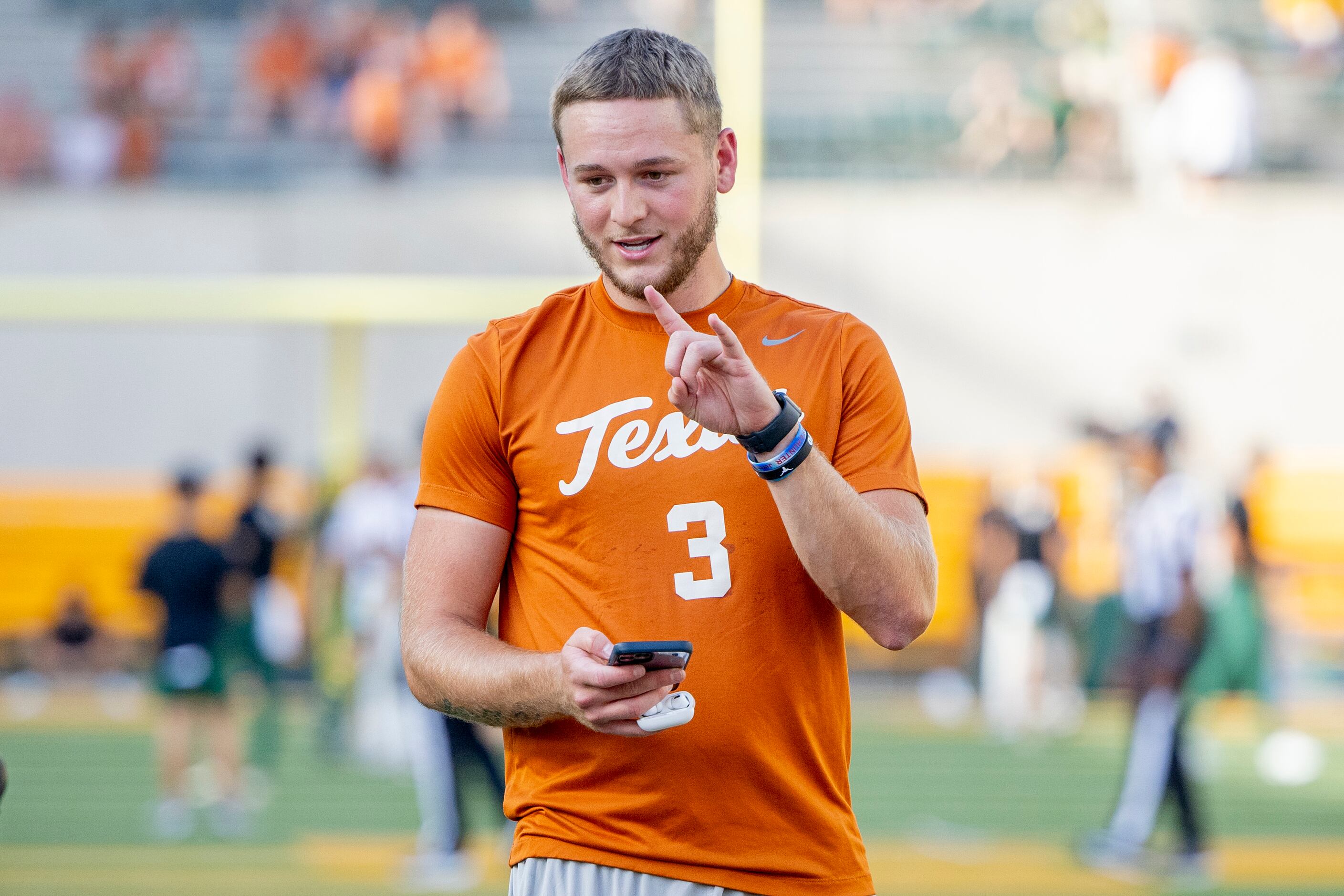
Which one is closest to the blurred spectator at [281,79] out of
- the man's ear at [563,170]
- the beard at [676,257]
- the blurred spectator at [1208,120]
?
the blurred spectator at [1208,120]

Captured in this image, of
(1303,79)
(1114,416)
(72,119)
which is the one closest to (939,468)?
(1114,416)

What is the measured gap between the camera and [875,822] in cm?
810

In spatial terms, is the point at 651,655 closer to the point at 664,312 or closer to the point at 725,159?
the point at 664,312

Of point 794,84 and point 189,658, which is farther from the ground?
point 794,84

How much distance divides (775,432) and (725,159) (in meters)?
0.49

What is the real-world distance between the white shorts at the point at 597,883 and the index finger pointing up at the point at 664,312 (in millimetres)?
725

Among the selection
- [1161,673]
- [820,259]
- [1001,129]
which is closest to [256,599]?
[1161,673]

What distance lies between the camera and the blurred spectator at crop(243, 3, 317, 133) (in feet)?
54.5

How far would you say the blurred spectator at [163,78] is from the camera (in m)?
16.9

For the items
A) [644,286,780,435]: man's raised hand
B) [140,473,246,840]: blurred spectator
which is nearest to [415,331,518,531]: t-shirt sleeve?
[644,286,780,435]: man's raised hand

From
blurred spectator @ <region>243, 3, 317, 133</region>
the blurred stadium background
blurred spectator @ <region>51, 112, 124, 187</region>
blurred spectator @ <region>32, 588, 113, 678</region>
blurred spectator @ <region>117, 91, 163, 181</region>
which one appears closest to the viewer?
the blurred stadium background

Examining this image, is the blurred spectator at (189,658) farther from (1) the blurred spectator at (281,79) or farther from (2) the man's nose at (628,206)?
(1) the blurred spectator at (281,79)

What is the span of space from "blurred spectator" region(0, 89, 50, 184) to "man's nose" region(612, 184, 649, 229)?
49.7 feet

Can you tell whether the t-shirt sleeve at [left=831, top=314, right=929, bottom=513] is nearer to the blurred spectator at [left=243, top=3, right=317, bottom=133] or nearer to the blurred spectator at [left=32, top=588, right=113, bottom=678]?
the blurred spectator at [left=32, top=588, right=113, bottom=678]
